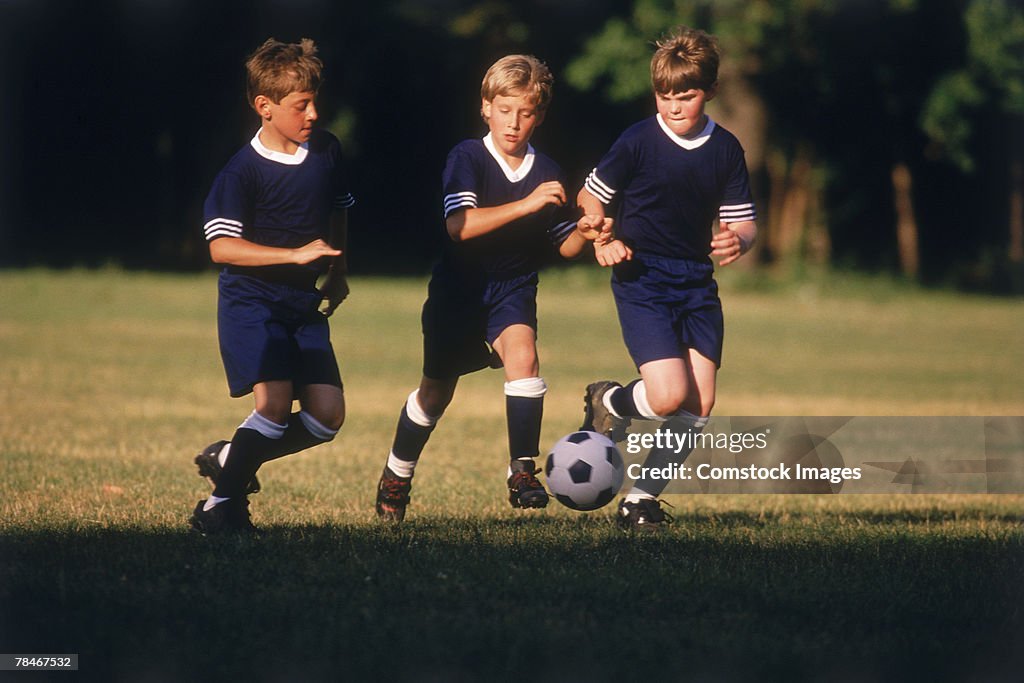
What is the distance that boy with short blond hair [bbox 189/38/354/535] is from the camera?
554 centimetres

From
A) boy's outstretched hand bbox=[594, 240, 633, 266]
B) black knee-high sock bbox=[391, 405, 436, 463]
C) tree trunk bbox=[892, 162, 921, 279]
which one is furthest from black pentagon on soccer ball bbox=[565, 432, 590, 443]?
tree trunk bbox=[892, 162, 921, 279]

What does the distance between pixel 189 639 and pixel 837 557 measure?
2.74 meters

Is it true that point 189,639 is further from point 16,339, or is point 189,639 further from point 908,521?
point 16,339

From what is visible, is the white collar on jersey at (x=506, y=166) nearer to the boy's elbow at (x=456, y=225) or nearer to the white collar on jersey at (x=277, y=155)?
the boy's elbow at (x=456, y=225)

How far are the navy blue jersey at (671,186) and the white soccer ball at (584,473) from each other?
948 mm

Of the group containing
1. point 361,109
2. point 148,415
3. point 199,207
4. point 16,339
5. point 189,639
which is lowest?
point 189,639

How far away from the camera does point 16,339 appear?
15.4m

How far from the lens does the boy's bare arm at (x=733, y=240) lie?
581 centimetres

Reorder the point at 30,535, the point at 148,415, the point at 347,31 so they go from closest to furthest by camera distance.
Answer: the point at 30,535 → the point at 148,415 → the point at 347,31

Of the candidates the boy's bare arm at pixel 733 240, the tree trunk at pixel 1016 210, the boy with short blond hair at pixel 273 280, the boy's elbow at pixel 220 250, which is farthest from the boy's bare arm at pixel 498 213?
the tree trunk at pixel 1016 210

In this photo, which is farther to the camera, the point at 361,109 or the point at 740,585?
the point at 361,109

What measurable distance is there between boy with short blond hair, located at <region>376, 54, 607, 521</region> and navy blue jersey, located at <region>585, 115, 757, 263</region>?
0.29 m

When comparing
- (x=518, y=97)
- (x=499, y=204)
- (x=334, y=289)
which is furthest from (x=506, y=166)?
(x=334, y=289)

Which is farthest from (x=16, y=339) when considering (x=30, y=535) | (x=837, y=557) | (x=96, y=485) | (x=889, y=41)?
(x=889, y=41)
